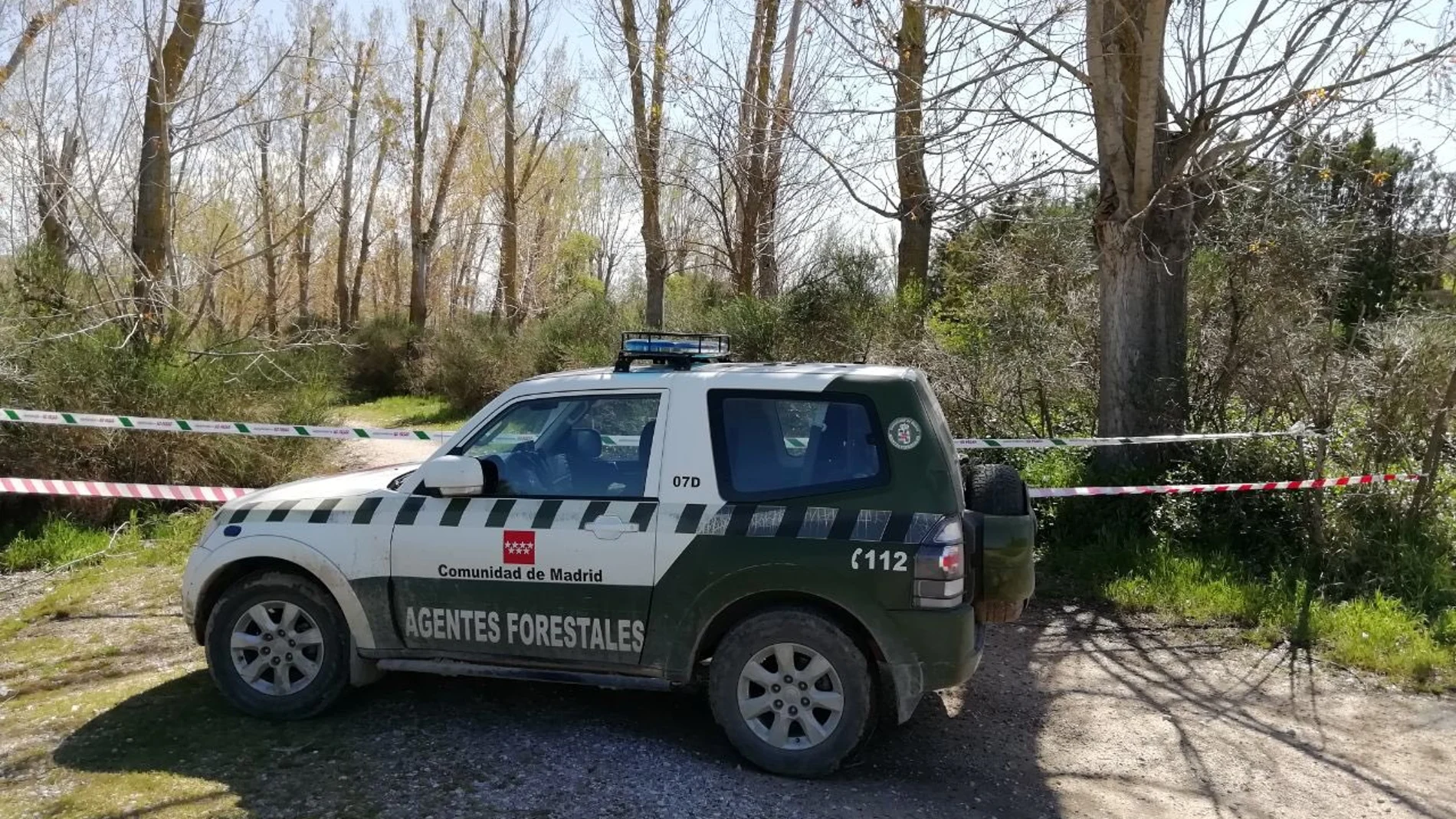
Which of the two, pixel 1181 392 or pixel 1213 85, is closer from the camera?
pixel 1213 85

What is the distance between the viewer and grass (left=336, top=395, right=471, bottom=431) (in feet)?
68.7

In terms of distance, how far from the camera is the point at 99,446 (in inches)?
367

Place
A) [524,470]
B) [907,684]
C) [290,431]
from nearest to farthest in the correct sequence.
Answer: [907,684] → [524,470] → [290,431]

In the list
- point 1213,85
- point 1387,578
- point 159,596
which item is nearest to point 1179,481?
point 1387,578

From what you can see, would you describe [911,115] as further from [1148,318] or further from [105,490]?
[105,490]

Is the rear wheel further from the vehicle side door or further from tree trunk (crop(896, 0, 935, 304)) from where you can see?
tree trunk (crop(896, 0, 935, 304))

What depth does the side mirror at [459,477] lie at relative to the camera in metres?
4.59

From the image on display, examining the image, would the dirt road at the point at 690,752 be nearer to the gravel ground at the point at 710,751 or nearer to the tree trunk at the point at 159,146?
the gravel ground at the point at 710,751

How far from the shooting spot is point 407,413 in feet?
74.9

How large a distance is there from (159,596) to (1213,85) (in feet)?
28.7

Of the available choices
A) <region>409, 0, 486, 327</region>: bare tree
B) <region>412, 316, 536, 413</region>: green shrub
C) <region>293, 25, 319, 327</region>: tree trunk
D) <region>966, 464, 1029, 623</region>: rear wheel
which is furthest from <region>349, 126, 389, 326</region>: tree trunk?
<region>966, 464, 1029, 623</region>: rear wheel

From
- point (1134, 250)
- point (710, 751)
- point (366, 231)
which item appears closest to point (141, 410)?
point (710, 751)

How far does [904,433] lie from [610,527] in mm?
1341

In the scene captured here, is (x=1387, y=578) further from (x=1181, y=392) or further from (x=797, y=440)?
(x=797, y=440)
